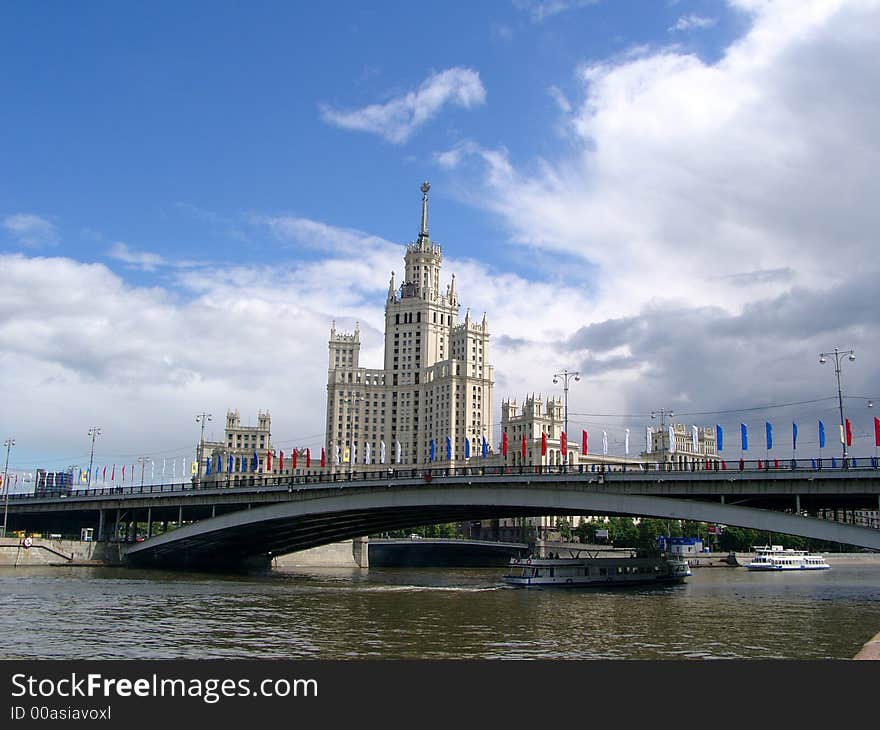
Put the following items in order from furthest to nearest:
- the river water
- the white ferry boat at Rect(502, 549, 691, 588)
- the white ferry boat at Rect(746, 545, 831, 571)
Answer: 1. the white ferry boat at Rect(746, 545, 831, 571)
2. the white ferry boat at Rect(502, 549, 691, 588)
3. the river water

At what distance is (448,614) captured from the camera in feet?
180

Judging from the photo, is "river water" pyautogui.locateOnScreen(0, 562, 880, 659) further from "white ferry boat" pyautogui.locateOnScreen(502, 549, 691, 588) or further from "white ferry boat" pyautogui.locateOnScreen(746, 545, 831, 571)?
"white ferry boat" pyautogui.locateOnScreen(746, 545, 831, 571)

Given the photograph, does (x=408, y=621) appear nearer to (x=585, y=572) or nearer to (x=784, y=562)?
(x=585, y=572)

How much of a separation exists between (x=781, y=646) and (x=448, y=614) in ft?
67.9

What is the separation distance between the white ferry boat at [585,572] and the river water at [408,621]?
4415mm

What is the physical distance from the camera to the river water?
38562mm

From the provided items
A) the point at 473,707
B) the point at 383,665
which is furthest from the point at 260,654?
the point at 473,707

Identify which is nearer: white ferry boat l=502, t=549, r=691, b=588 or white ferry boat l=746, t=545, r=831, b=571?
white ferry boat l=502, t=549, r=691, b=588

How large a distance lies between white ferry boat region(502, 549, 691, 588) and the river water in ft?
14.5

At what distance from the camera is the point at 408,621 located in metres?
50.4

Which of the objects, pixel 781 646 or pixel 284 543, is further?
pixel 284 543

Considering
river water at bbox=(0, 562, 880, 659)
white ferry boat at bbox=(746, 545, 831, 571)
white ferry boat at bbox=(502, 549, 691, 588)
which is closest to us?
river water at bbox=(0, 562, 880, 659)

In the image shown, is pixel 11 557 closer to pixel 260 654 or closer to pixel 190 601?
pixel 190 601

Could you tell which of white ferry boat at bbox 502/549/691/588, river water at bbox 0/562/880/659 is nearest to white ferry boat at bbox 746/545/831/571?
white ferry boat at bbox 502/549/691/588
